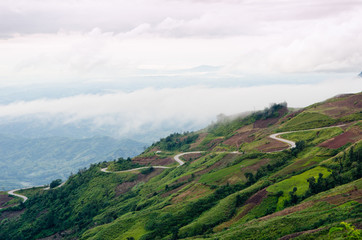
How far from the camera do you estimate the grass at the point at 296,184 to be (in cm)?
8706

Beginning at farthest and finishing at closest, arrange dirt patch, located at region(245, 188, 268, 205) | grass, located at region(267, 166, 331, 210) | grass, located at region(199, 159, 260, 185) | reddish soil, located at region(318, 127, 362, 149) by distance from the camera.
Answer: grass, located at region(199, 159, 260, 185) → reddish soil, located at region(318, 127, 362, 149) → dirt patch, located at region(245, 188, 268, 205) → grass, located at region(267, 166, 331, 210)

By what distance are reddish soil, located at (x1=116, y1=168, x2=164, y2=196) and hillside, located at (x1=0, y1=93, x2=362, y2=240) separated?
0.59 metres

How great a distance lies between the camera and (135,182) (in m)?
181

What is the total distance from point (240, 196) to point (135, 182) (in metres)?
96.7

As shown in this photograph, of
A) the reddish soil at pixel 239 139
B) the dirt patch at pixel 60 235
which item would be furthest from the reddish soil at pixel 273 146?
the dirt patch at pixel 60 235

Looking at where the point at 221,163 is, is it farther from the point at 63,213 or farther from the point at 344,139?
the point at 63,213

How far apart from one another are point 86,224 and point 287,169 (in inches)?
3803

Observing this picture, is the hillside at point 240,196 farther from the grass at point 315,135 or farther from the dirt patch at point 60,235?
the dirt patch at point 60,235

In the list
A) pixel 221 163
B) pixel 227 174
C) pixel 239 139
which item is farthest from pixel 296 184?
pixel 239 139

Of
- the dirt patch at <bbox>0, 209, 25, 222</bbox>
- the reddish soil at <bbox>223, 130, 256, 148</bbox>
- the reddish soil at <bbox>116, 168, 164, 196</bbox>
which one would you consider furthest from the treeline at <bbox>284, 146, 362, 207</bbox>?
the dirt patch at <bbox>0, 209, 25, 222</bbox>

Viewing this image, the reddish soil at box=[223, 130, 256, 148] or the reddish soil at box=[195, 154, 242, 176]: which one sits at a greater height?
the reddish soil at box=[223, 130, 256, 148]

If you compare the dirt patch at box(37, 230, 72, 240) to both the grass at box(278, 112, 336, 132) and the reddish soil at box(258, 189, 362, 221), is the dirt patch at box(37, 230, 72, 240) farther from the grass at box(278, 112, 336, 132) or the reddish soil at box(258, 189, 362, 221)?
the grass at box(278, 112, 336, 132)

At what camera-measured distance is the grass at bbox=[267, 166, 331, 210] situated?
8706cm

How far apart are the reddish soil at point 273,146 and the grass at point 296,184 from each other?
39.4 meters
